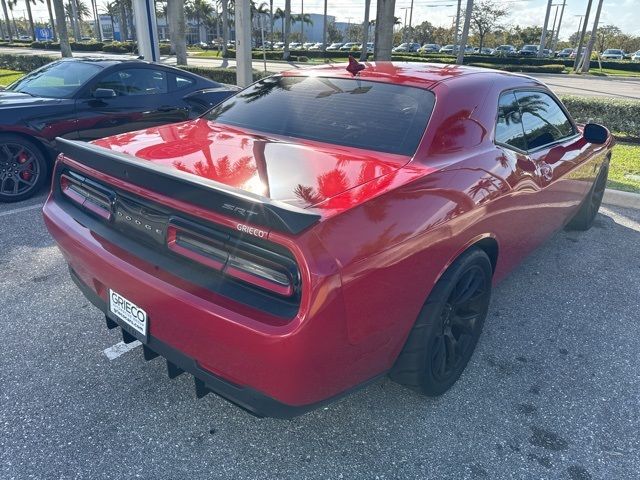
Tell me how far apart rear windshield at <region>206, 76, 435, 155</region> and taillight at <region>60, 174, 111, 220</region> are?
3.10 ft

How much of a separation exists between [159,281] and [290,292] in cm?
58

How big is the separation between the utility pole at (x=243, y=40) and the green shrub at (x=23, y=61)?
13.4 metres

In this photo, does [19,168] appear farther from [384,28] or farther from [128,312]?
[384,28]

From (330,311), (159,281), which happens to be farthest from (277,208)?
(159,281)

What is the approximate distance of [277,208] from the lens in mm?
1540

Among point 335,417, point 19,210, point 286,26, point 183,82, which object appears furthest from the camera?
point 286,26

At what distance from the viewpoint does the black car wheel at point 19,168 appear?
4.93 metres

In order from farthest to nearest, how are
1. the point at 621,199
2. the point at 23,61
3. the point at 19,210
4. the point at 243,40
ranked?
the point at 23,61
the point at 243,40
the point at 621,199
the point at 19,210

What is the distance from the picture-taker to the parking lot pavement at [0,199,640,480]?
201 centimetres

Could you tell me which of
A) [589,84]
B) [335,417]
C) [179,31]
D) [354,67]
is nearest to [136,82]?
[354,67]

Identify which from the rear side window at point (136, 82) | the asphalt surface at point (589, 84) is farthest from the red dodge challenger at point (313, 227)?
the asphalt surface at point (589, 84)

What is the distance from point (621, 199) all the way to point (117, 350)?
18.7 feet

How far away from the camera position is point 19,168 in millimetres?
5066

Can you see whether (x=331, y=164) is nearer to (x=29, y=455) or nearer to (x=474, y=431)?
(x=474, y=431)
